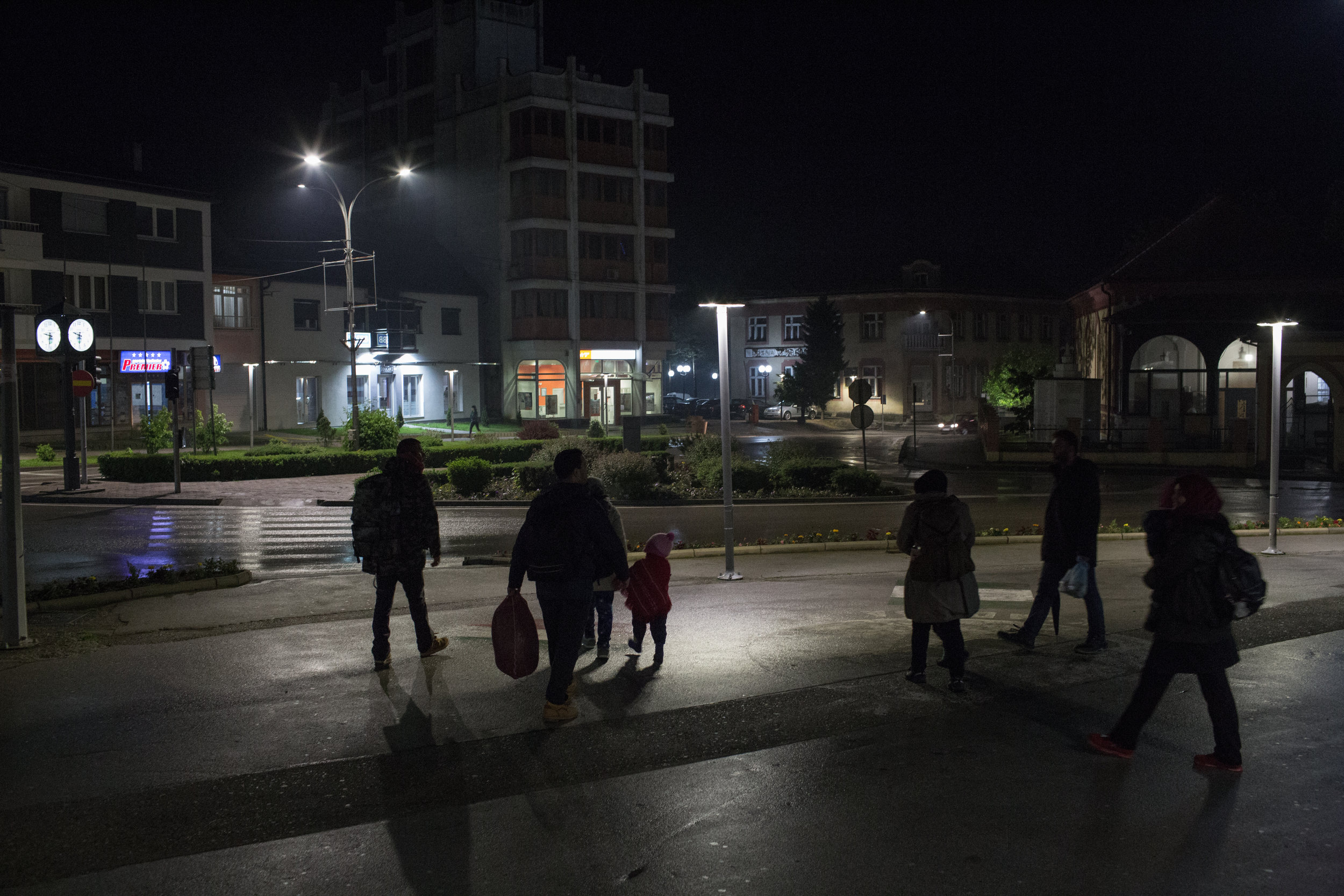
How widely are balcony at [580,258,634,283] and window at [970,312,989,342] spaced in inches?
993

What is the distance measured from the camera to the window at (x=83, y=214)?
129ft

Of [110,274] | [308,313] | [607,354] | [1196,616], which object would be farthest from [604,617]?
[607,354]

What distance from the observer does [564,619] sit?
682 cm

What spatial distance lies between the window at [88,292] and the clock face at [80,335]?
2212 cm

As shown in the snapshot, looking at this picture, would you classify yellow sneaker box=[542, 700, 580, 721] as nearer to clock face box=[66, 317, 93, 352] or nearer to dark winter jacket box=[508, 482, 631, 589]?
dark winter jacket box=[508, 482, 631, 589]

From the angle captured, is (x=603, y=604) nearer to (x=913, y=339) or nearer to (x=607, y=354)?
(x=607, y=354)

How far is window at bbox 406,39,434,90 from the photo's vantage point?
62.2m

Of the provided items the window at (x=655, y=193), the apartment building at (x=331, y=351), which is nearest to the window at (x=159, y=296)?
the apartment building at (x=331, y=351)

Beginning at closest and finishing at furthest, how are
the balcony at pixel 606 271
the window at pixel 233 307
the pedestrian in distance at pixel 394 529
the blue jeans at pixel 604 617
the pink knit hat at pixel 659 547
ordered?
the pedestrian in distance at pixel 394 529
the pink knit hat at pixel 659 547
the blue jeans at pixel 604 617
the window at pixel 233 307
the balcony at pixel 606 271

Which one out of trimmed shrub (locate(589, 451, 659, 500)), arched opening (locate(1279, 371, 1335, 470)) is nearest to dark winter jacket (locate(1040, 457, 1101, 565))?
trimmed shrub (locate(589, 451, 659, 500))

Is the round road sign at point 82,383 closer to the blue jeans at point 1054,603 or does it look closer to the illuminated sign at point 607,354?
the blue jeans at point 1054,603

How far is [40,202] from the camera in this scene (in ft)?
126

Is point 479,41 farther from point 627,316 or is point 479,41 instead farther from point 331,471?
point 331,471

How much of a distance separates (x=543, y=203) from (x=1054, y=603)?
170ft
